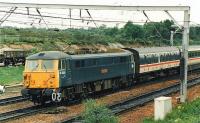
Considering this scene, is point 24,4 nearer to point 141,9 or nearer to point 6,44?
point 141,9

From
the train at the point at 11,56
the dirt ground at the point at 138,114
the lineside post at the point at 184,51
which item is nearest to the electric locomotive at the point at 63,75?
the dirt ground at the point at 138,114

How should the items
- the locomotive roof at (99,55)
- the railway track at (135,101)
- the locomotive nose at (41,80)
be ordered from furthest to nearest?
the locomotive roof at (99,55) → the locomotive nose at (41,80) → the railway track at (135,101)

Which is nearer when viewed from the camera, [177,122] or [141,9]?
[177,122]

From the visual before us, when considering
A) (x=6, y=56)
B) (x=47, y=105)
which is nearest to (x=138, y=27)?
(x=6, y=56)

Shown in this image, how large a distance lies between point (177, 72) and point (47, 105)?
25392 millimetres

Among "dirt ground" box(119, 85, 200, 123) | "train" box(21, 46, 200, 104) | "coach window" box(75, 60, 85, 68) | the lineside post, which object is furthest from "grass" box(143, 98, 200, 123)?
"coach window" box(75, 60, 85, 68)

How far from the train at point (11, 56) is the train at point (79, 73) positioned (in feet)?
53.8

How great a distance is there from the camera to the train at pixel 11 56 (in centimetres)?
5087

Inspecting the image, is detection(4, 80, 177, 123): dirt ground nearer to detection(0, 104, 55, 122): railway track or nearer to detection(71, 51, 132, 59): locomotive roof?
detection(0, 104, 55, 122): railway track

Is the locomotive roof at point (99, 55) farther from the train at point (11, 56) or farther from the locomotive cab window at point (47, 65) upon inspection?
the train at point (11, 56)

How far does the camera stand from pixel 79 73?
2797 cm

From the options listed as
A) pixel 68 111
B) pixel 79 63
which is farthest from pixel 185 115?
pixel 79 63

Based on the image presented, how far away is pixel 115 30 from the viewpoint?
307 feet

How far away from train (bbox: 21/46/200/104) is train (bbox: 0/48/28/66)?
16405mm
